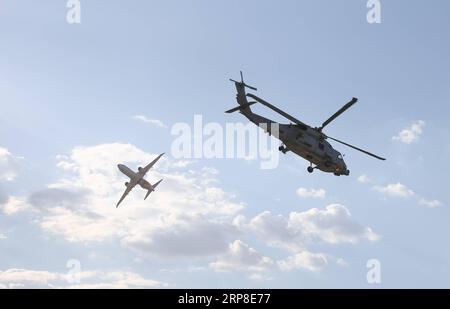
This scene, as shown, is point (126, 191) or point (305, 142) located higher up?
point (126, 191)

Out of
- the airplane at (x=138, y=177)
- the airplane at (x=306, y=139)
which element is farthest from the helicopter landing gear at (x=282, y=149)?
the airplane at (x=138, y=177)

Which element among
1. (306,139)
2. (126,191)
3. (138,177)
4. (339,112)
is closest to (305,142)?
(306,139)

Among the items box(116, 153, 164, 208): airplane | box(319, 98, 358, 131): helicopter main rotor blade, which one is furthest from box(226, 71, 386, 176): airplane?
box(116, 153, 164, 208): airplane

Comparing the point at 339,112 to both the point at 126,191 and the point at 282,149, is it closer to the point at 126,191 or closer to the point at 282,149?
the point at 282,149

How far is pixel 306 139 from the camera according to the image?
6028 cm

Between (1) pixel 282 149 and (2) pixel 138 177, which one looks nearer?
(1) pixel 282 149

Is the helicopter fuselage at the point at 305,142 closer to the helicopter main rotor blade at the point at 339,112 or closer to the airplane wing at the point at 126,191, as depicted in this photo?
the helicopter main rotor blade at the point at 339,112

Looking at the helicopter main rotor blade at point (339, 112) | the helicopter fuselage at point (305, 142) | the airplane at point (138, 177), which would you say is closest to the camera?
the helicopter main rotor blade at point (339, 112)

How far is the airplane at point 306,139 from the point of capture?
5966cm

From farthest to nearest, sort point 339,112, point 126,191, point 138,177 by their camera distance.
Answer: point 126,191
point 138,177
point 339,112
